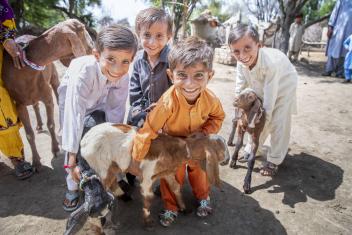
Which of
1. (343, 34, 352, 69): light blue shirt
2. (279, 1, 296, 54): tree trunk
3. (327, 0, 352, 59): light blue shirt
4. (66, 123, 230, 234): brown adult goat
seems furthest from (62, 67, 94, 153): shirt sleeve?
(279, 1, 296, 54): tree trunk

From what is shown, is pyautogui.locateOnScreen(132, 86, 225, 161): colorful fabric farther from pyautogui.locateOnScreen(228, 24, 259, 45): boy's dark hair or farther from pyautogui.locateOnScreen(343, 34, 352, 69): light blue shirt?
pyautogui.locateOnScreen(343, 34, 352, 69): light blue shirt

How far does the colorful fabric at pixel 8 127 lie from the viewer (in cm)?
303

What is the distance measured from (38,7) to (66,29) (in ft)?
60.5

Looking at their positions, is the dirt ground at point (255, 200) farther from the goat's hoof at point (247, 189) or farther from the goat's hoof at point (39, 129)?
the goat's hoof at point (39, 129)

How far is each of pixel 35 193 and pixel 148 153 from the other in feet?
5.22

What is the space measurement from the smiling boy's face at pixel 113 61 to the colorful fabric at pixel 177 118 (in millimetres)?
397

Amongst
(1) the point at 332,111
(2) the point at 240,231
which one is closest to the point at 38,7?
(1) the point at 332,111

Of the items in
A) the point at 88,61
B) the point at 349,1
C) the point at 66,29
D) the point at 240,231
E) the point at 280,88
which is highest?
the point at 349,1

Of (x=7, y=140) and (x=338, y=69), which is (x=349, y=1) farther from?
(x=7, y=140)

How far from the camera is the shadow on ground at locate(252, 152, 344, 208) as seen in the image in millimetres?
2967

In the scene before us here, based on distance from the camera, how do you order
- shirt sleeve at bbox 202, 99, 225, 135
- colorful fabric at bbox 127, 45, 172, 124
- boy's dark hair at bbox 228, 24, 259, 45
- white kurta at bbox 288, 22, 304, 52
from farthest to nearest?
1. white kurta at bbox 288, 22, 304, 52
2. boy's dark hair at bbox 228, 24, 259, 45
3. colorful fabric at bbox 127, 45, 172, 124
4. shirt sleeve at bbox 202, 99, 225, 135

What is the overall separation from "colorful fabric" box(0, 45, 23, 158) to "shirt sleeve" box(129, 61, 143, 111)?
1.38m

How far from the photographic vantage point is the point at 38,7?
18500 millimetres

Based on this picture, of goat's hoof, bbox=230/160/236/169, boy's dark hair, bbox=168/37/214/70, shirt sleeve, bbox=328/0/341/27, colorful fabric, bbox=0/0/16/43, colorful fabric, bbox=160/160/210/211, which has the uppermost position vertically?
shirt sleeve, bbox=328/0/341/27
